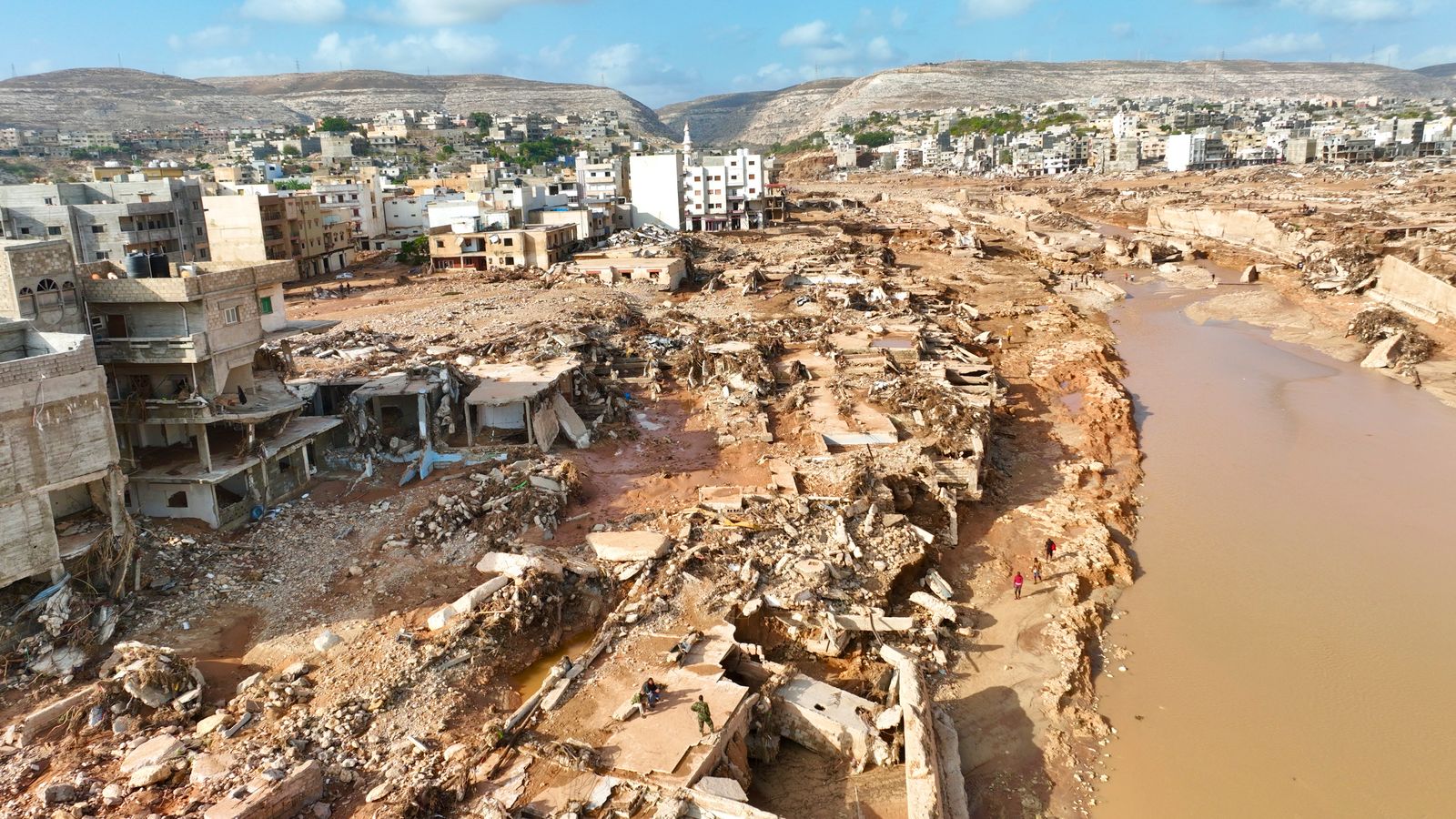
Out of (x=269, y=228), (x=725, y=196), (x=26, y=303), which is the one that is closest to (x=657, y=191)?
(x=725, y=196)

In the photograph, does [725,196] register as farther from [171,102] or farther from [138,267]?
[171,102]

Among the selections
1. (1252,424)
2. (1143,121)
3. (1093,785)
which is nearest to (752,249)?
(1252,424)

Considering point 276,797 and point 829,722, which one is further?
point 829,722

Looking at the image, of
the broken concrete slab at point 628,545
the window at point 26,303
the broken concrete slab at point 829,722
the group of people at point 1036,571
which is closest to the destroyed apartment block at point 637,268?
the broken concrete slab at point 628,545

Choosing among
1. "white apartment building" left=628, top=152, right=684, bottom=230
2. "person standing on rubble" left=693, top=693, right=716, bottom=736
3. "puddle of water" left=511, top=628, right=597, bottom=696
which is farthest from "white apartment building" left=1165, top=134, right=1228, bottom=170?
"person standing on rubble" left=693, top=693, right=716, bottom=736

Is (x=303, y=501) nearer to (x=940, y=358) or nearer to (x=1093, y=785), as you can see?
(x=1093, y=785)

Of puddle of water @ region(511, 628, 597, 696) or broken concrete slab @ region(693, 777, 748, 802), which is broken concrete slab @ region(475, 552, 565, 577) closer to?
puddle of water @ region(511, 628, 597, 696)
